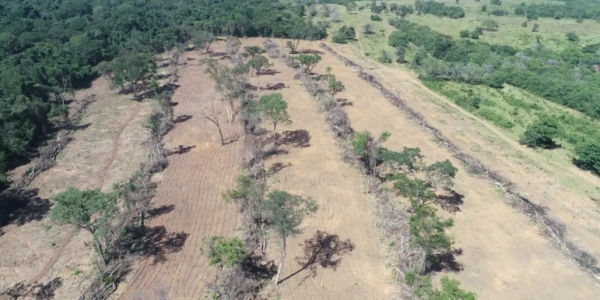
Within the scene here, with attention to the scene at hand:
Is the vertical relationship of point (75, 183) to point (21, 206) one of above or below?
above

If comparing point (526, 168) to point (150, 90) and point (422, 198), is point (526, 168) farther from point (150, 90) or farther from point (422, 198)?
point (150, 90)

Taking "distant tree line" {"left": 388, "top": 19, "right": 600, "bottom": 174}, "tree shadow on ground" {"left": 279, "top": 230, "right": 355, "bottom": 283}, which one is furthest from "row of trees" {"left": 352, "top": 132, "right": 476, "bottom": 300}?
"distant tree line" {"left": 388, "top": 19, "right": 600, "bottom": 174}

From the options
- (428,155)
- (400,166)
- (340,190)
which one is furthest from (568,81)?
(340,190)

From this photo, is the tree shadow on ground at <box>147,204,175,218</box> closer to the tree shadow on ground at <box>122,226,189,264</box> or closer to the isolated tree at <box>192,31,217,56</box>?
the tree shadow on ground at <box>122,226,189,264</box>

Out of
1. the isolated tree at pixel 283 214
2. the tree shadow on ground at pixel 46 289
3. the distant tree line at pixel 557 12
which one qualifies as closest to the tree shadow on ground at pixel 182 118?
the tree shadow on ground at pixel 46 289

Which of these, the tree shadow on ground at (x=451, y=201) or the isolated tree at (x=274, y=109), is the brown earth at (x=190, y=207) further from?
the tree shadow on ground at (x=451, y=201)

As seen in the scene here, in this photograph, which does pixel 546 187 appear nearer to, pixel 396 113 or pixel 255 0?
pixel 396 113

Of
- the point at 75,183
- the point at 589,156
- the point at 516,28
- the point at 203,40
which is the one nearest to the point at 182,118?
the point at 75,183
